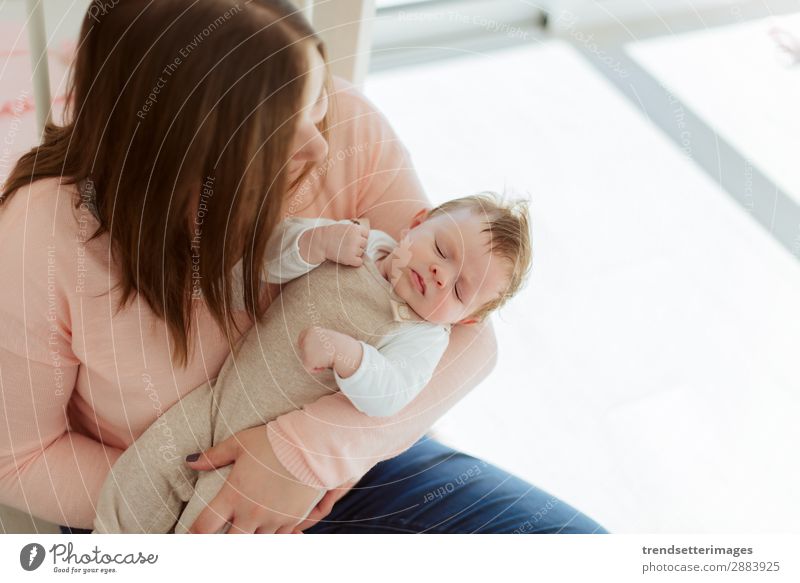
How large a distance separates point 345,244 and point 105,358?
14 cm

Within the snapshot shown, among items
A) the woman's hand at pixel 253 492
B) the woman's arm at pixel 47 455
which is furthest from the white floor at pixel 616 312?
the woman's arm at pixel 47 455

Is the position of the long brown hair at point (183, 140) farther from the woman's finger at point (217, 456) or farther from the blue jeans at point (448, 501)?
the blue jeans at point (448, 501)

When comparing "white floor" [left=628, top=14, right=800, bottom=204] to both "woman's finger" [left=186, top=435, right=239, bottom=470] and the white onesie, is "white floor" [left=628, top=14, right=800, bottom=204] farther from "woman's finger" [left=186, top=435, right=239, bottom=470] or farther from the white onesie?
"woman's finger" [left=186, top=435, right=239, bottom=470]

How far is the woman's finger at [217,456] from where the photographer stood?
43 cm

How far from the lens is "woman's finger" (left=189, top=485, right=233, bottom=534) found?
0.45m

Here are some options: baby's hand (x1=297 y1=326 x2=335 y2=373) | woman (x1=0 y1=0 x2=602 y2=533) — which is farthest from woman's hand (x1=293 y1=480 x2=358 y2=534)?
baby's hand (x1=297 y1=326 x2=335 y2=373)

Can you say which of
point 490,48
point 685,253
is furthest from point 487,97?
point 685,253

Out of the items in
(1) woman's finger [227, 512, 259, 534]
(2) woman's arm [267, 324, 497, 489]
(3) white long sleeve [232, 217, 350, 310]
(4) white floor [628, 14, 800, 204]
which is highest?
(4) white floor [628, 14, 800, 204]

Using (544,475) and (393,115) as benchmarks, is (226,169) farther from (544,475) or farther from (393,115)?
(544,475)

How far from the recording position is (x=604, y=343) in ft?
1.68

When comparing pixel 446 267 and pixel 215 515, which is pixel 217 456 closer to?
pixel 215 515

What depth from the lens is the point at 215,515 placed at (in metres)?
0.45

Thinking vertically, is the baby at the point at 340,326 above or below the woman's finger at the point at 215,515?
above

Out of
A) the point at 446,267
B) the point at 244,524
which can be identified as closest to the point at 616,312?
the point at 446,267
